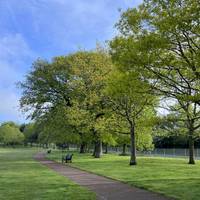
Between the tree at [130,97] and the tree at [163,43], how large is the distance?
67 centimetres

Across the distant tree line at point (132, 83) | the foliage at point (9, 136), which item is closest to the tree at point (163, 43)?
the distant tree line at point (132, 83)

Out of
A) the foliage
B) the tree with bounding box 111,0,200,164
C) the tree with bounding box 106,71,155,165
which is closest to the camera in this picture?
the tree with bounding box 111,0,200,164

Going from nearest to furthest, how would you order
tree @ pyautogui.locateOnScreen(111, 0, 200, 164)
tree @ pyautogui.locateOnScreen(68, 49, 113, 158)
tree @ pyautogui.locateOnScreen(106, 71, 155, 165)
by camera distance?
tree @ pyautogui.locateOnScreen(111, 0, 200, 164), tree @ pyautogui.locateOnScreen(106, 71, 155, 165), tree @ pyautogui.locateOnScreen(68, 49, 113, 158)

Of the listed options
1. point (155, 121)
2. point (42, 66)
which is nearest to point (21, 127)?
point (42, 66)

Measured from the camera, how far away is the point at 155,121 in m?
26.4

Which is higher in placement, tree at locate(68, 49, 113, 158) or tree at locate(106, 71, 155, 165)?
tree at locate(68, 49, 113, 158)

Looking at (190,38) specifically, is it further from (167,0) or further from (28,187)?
(28,187)

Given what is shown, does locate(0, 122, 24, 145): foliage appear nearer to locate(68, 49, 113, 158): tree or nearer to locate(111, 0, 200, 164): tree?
locate(68, 49, 113, 158): tree

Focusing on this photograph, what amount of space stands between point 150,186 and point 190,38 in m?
6.13

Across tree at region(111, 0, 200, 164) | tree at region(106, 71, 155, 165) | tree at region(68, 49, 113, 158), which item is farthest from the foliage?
tree at region(111, 0, 200, 164)

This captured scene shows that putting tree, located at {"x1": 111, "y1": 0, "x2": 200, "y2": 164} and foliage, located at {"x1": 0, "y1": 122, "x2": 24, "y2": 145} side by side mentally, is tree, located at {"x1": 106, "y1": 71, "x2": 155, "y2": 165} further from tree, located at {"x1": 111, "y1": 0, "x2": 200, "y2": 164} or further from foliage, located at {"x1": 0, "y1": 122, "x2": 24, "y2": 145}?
foliage, located at {"x1": 0, "y1": 122, "x2": 24, "y2": 145}

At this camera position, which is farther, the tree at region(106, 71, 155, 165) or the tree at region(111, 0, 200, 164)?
the tree at region(106, 71, 155, 165)

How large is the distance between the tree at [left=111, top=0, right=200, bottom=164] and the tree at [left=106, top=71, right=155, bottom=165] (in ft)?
2.20

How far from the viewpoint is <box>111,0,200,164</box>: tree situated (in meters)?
15.9
